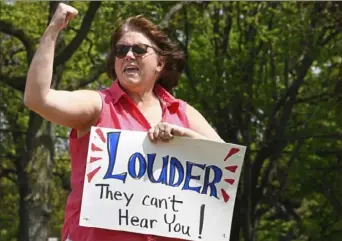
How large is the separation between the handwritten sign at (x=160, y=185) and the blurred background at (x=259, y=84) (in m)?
12.8

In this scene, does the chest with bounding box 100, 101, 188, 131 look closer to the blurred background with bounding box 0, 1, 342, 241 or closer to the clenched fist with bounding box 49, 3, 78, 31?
the clenched fist with bounding box 49, 3, 78, 31

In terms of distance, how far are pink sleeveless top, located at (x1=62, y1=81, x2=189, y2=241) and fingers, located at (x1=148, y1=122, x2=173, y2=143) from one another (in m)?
0.09

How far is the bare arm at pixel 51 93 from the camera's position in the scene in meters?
3.42

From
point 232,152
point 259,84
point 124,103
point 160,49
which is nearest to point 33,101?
point 124,103

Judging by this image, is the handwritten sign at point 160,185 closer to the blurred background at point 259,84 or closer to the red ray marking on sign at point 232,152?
the red ray marking on sign at point 232,152

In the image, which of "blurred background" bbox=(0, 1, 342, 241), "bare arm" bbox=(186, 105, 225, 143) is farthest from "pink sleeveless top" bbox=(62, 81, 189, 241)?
"blurred background" bbox=(0, 1, 342, 241)

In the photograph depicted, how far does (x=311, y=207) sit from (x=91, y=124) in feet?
57.3

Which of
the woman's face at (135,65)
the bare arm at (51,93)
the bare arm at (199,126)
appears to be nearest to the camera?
the bare arm at (51,93)

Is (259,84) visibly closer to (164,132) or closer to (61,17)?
(164,132)

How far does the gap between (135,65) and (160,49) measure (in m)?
0.18

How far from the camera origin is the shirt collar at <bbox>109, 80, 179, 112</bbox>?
Answer: 3.82 metres

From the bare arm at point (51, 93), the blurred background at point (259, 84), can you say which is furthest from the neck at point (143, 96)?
the blurred background at point (259, 84)

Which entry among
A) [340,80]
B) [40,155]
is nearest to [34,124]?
[40,155]

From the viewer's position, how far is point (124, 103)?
151 inches
